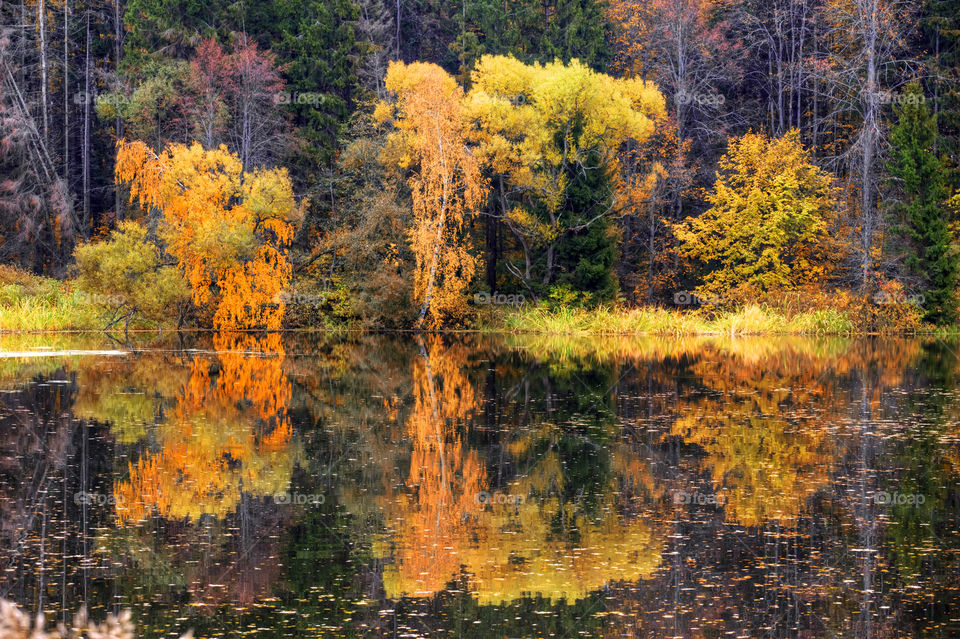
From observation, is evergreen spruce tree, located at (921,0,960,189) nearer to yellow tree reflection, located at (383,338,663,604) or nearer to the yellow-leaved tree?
the yellow-leaved tree

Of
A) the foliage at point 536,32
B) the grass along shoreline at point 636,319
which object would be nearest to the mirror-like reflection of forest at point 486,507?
the grass along shoreline at point 636,319

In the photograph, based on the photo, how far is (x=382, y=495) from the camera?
10945mm

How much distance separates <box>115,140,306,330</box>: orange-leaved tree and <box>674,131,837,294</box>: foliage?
1690 cm

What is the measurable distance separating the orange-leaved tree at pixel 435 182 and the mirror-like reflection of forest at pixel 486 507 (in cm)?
1847

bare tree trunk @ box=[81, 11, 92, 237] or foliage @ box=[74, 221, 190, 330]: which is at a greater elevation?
bare tree trunk @ box=[81, 11, 92, 237]

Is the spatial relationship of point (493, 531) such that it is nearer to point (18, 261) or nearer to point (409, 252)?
point (409, 252)

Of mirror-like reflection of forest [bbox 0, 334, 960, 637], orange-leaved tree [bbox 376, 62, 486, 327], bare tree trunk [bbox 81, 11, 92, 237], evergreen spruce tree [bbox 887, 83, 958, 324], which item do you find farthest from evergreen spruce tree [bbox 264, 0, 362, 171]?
mirror-like reflection of forest [bbox 0, 334, 960, 637]

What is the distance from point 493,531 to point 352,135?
3919 cm

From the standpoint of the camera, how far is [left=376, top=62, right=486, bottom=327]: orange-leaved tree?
39.6m

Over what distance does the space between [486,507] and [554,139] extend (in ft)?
111

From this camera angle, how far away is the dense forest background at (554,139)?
41.8 meters

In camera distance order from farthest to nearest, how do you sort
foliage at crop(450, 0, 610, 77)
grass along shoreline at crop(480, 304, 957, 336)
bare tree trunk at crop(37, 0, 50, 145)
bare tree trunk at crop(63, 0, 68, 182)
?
foliage at crop(450, 0, 610, 77), bare tree trunk at crop(63, 0, 68, 182), bare tree trunk at crop(37, 0, 50, 145), grass along shoreline at crop(480, 304, 957, 336)

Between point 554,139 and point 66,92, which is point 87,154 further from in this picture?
point 554,139

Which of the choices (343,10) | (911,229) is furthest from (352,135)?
(911,229)
